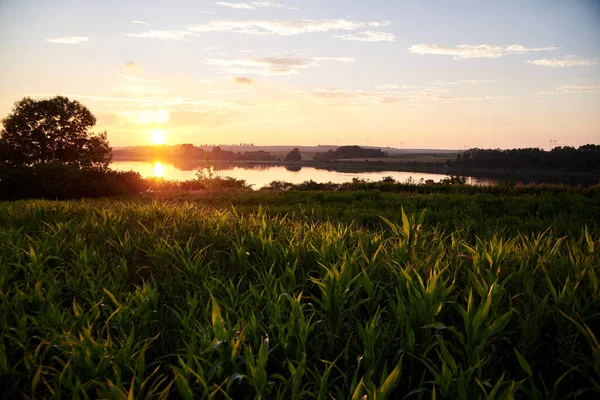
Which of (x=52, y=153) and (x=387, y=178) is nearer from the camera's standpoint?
(x=387, y=178)

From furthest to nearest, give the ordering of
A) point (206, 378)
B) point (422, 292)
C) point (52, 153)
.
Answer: point (52, 153), point (422, 292), point (206, 378)

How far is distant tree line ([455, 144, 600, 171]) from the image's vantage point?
52.3 metres

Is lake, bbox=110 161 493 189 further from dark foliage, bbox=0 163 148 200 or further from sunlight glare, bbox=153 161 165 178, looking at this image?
dark foliage, bbox=0 163 148 200

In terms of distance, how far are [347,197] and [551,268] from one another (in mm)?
11156

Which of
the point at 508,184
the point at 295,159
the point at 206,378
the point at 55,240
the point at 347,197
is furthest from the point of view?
the point at 295,159

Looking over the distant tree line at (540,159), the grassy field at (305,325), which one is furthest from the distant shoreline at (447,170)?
the grassy field at (305,325)

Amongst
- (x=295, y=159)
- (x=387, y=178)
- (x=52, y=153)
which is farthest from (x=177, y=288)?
(x=295, y=159)

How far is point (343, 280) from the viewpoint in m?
3.62

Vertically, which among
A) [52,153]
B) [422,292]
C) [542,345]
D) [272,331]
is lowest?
[542,345]

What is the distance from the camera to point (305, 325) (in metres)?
2.81

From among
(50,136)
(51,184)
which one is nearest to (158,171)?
(50,136)

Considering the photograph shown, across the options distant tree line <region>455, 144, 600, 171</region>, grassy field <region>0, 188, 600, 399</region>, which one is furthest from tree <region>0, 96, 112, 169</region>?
distant tree line <region>455, 144, 600, 171</region>

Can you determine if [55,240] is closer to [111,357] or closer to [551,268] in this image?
[111,357]

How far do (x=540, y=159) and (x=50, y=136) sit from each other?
60.2m
